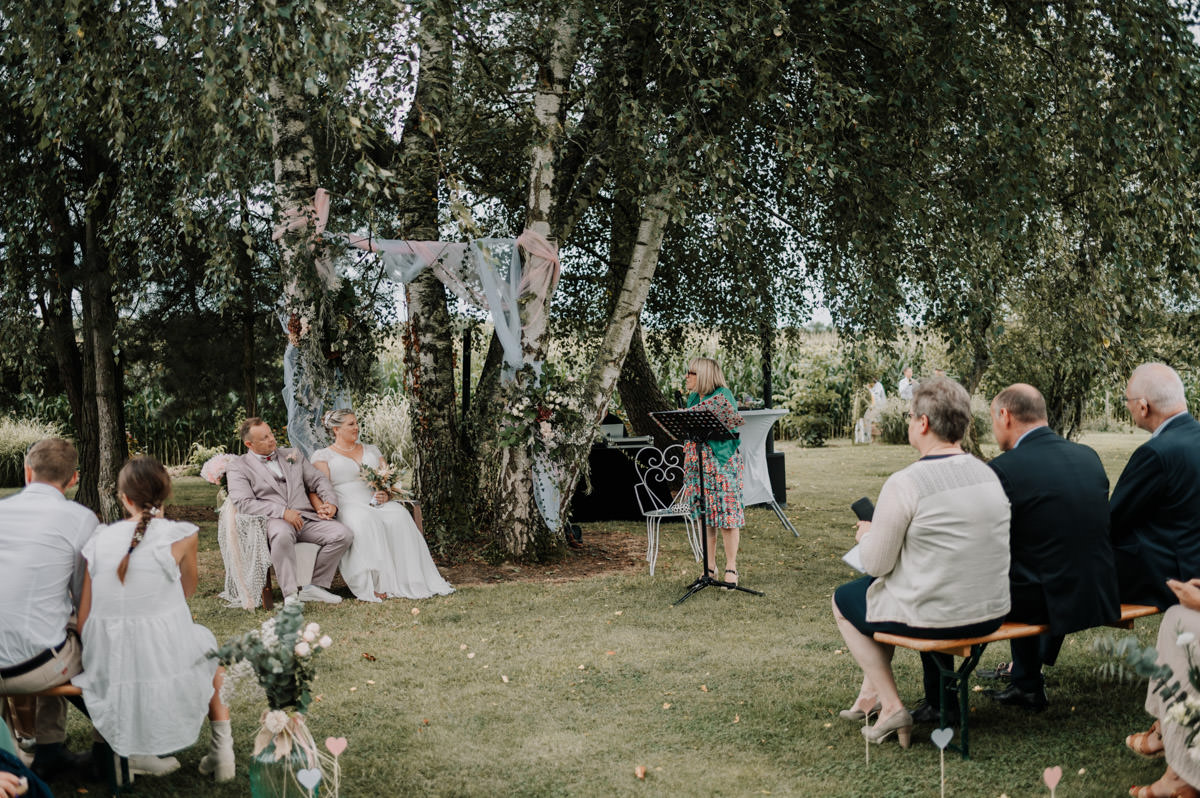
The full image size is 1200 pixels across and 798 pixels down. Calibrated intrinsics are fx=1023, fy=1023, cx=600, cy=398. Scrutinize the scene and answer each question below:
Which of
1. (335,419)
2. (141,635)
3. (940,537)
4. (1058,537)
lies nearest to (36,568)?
(141,635)

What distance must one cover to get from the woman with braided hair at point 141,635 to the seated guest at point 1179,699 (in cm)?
317

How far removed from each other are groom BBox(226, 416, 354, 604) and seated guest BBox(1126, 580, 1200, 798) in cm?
527

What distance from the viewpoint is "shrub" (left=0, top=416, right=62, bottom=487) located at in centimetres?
1622

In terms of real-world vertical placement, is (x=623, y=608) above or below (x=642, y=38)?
below

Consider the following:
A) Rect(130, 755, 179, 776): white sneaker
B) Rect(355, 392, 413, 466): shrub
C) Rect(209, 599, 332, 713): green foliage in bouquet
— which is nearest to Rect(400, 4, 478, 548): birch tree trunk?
Rect(355, 392, 413, 466): shrub

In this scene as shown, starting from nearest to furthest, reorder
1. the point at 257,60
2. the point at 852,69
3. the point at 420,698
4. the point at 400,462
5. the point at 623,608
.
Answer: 1. the point at 420,698
2. the point at 257,60
3. the point at 623,608
4. the point at 852,69
5. the point at 400,462

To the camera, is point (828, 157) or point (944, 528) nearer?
point (944, 528)

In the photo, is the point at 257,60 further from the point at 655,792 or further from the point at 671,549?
the point at 671,549

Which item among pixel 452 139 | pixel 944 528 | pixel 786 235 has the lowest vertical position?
pixel 944 528

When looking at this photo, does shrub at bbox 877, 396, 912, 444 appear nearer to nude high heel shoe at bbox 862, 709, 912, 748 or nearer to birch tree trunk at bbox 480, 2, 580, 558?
birch tree trunk at bbox 480, 2, 580, 558

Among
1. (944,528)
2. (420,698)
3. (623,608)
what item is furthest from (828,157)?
(420,698)

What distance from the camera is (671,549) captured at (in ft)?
30.6

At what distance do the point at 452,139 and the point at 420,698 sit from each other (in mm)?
5253

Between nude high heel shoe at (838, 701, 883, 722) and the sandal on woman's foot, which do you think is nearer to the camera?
the sandal on woman's foot
